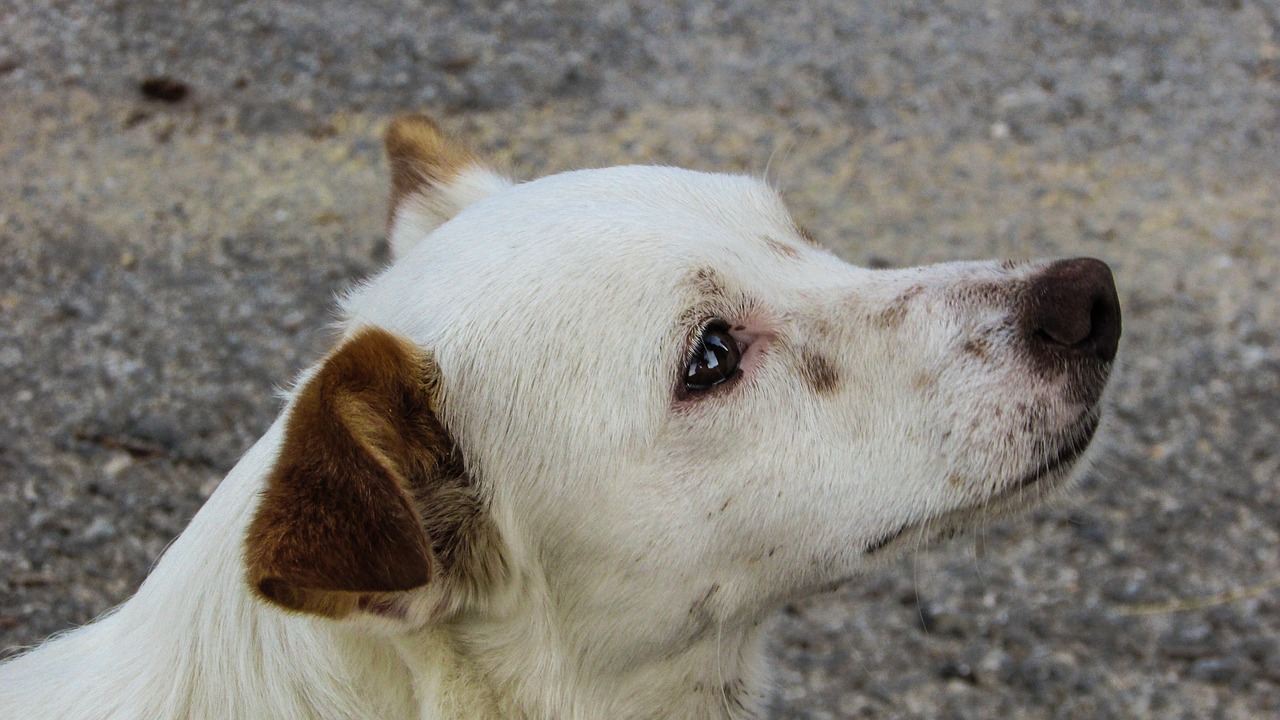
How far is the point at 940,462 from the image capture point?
243cm

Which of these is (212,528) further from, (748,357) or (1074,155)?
(1074,155)

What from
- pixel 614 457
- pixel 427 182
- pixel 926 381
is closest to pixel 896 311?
pixel 926 381

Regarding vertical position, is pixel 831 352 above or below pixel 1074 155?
above

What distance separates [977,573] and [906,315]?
1855mm

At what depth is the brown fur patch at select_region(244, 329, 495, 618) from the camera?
185 centimetres

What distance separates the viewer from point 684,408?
2.36 m

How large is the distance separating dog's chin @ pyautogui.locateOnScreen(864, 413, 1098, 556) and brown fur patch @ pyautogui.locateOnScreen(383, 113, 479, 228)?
4.59 ft

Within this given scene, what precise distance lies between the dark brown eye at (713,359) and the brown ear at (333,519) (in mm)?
612

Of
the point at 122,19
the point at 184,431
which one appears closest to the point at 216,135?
the point at 122,19

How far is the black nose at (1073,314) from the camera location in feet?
8.04

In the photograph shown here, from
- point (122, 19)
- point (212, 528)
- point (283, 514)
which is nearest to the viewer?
point (283, 514)

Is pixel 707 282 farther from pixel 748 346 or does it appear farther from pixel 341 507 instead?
pixel 341 507

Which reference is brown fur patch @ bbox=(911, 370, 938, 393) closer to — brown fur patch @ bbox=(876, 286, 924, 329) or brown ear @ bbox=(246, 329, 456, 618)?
brown fur patch @ bbox=(876, 286, 924, 329)

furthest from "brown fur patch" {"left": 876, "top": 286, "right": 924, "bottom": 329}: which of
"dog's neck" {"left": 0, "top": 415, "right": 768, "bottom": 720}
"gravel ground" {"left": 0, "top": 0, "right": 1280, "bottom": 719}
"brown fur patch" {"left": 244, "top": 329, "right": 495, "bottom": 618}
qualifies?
"gravel ground" {"left": 0, "top": 0, "right": 1280, "bottom": 719}
